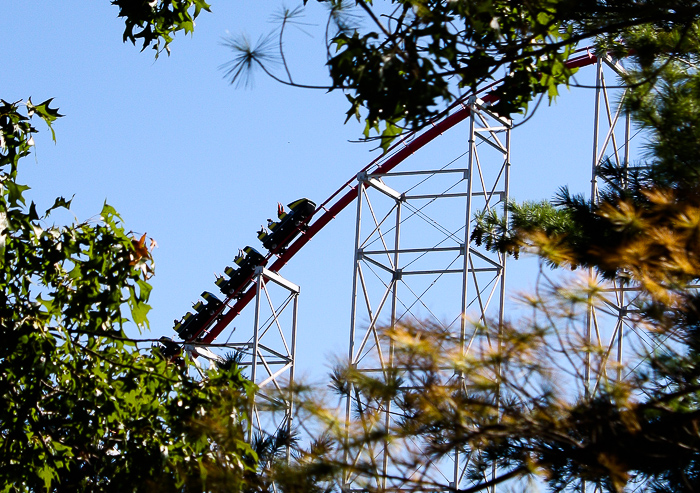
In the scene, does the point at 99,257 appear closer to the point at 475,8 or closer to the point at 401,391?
the point at 401,391

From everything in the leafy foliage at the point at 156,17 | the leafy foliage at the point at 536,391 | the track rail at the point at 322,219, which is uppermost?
the track rail at the point at 322,219

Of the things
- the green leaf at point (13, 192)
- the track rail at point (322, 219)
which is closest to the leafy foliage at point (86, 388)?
the green leaf at point (13, 192)

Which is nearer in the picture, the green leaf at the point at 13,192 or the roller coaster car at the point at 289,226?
the green leaf at the point at 13,192

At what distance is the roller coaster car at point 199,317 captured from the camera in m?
20.5

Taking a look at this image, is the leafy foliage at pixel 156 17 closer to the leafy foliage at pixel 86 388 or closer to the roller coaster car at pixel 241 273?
the leafy foliage at pixel 86 388

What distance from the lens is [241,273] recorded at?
20234 mm

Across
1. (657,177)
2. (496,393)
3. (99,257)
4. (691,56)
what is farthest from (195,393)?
(691,56)

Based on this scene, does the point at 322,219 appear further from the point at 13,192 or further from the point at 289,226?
the point at 13,192

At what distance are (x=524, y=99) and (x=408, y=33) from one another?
2.11 ft

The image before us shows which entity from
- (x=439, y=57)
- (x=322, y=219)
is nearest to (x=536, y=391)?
(x=439, y=57)

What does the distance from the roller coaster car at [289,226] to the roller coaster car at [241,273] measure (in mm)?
311

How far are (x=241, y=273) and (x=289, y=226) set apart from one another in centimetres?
140

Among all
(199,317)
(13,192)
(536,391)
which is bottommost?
(536,391)

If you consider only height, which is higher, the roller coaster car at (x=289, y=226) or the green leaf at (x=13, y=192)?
the roller coaster car at (x=289, y=226)
